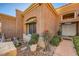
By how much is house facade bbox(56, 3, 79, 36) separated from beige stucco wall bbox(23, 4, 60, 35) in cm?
12

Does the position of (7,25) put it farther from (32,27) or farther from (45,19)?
(45,19)

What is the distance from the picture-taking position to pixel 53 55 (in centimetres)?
183

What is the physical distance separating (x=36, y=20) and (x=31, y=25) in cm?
14

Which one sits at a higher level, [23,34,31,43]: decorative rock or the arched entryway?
the arched entryway

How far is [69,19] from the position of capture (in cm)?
183

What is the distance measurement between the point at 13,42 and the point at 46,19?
74cm

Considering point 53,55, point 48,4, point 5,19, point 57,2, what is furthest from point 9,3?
point 53,55

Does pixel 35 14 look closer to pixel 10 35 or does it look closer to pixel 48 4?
pixel 48 4

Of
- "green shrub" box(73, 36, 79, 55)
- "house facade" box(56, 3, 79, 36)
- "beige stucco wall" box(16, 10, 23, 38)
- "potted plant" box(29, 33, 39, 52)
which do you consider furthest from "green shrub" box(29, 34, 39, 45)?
"green shrub" box(73, 36, 79, 55)

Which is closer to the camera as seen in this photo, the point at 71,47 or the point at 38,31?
the point at 71,47

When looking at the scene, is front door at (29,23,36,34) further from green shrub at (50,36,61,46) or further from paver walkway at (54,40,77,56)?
paver walkway at (54,40,77,56)

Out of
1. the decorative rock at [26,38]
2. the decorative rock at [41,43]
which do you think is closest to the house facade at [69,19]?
the decorative rock at [41,43]

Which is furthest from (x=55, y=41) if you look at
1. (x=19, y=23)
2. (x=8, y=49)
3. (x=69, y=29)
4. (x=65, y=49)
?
(x=8, y=49)

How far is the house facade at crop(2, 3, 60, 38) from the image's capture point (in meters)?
1.85
